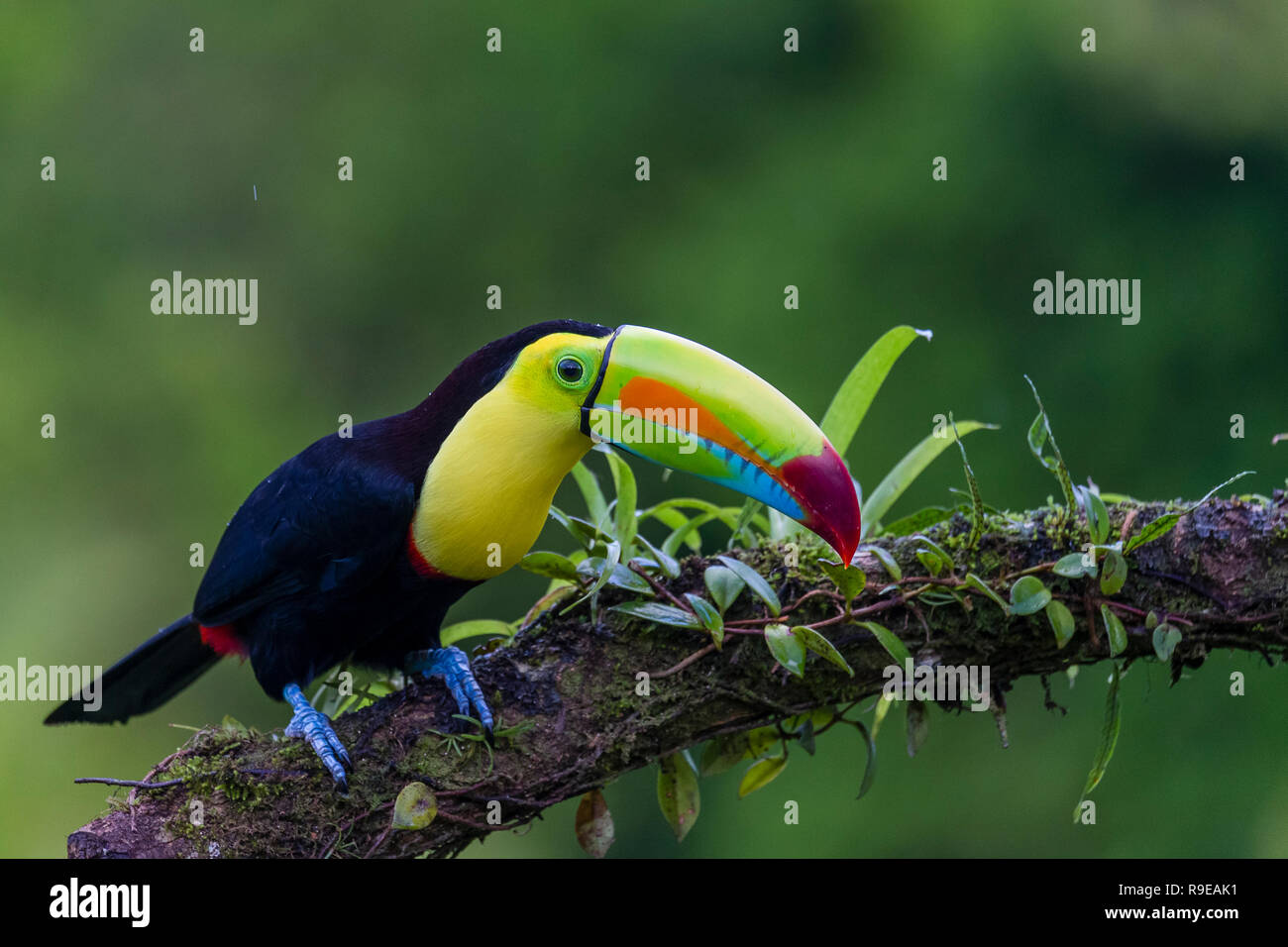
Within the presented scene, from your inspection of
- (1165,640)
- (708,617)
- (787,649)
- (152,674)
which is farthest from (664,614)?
(152,674)

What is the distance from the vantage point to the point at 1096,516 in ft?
6.63

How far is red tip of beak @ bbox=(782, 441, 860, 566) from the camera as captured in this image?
78.8 inches

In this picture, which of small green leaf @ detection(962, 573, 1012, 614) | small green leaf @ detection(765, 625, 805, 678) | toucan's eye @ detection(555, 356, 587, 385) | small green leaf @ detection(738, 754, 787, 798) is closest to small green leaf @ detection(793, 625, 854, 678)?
small green leaf @ detection(765, 625, 805, 678)

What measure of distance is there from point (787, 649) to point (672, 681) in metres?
0.22

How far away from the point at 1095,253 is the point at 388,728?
3817 mm

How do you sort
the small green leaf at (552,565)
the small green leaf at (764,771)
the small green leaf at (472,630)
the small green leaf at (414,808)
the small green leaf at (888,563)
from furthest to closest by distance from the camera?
the small green leaf at (472,630), the small green leaf at (764,771), the small green leaf at (552,565), the small green leaf at (888,563), the small green leaf at (414,808)

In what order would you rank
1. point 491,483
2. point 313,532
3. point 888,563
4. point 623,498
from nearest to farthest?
point 888,563, point 491,483, point 313,532, point 623,498

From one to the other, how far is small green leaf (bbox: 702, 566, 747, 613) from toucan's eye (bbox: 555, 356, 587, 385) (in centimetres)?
40

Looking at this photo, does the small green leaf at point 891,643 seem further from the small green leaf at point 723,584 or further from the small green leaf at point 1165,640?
the small green leaf at point 1165,640

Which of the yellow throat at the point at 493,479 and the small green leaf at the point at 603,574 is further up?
the yellow throat at the point at 493,479

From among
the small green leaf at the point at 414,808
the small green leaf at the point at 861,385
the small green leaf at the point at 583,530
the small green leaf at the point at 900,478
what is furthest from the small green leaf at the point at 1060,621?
the small green leaf at the point at 414,808

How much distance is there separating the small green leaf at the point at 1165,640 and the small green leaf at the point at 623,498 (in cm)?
91

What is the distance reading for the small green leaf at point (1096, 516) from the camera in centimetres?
202

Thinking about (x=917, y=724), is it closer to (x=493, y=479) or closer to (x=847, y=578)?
(x=847, y=578)
